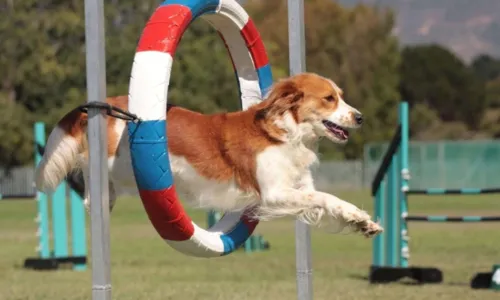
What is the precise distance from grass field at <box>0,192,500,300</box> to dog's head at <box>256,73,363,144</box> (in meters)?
2.58

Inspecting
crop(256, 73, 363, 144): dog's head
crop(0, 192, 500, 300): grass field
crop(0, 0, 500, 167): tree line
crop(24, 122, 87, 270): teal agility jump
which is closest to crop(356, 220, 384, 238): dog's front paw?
crop(256, 73, 363, 144): dog's head

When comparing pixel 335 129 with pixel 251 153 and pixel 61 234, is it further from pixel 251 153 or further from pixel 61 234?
pixel 61 234

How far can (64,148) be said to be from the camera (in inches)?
262

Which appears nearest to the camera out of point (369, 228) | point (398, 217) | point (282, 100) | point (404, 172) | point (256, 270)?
point (369, 228)

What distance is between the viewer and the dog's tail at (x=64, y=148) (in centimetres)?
665

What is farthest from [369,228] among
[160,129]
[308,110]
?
[160,129]

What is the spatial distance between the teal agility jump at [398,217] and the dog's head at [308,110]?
5.34 m

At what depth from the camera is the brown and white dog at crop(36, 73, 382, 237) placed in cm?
668

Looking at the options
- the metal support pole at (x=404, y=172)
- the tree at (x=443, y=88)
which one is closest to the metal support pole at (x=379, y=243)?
the metal support pole at (x=404, y=172)

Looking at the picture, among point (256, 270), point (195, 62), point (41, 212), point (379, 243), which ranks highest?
point (195, 62)

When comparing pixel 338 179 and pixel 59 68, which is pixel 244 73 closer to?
pixel 59 68

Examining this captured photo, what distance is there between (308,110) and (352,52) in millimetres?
59092

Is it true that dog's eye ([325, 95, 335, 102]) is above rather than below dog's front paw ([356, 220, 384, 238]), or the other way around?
above

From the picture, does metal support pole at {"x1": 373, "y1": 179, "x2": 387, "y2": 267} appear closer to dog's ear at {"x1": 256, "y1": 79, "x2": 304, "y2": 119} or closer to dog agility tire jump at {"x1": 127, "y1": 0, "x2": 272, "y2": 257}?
dog agility tire jump at {"x1": 127, "y1": 0, "x2": 272, "y2": 257}
